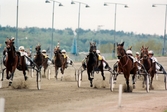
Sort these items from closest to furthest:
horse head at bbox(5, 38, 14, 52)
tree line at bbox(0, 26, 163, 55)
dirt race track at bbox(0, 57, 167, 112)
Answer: dirt race track at bbox(0, 57, 167, 112)
horse head at bbox(5, 38, 14, 52)
tree line at bbox(0, 26, 163, 55)

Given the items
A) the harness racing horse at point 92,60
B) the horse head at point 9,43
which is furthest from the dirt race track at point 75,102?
the harness racing horse at point 92,60

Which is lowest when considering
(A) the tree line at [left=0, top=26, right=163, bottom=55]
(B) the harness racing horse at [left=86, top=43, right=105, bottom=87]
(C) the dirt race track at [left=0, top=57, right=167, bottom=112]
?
(C) the dirt race track at [left=0, top=57, right=167, bottom=112]

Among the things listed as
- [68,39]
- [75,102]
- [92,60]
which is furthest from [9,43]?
[68,39]

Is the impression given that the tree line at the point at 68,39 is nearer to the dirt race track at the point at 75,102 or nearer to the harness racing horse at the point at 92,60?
the harness racing horse at the point at 92,60

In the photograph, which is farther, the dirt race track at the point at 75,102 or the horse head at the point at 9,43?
the horse head at the point at 9,43

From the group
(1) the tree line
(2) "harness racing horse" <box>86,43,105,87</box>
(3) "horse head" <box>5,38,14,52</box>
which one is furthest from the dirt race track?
(1) the tree line

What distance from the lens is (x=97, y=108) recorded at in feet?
51.3

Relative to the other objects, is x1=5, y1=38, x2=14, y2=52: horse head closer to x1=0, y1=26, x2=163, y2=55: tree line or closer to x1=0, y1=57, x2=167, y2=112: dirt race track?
x1=0, y1=57, x2=167, y2=112: dirt race track

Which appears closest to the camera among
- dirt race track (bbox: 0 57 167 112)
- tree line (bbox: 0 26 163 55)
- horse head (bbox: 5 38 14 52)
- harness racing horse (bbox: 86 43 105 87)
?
dirt race track (bbox: 0 57 167 112)

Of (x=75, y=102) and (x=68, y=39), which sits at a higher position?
(x=68, y=39)

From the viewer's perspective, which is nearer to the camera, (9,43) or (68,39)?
(9,43)

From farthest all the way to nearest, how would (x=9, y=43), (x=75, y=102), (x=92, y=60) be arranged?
(x=92, y=60) < (x=9, y=43) < (x=75, y=102)

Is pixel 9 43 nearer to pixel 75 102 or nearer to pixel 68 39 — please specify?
pixel 75 102

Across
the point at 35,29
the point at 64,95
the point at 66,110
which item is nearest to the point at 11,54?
the point at 64,95
